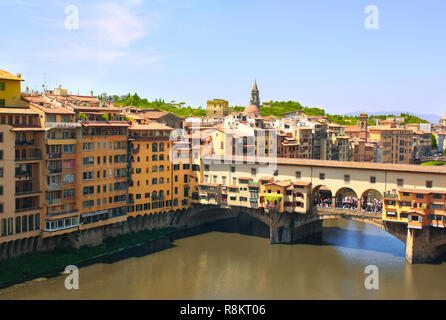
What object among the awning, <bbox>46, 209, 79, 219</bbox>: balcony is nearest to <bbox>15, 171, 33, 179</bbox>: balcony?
<bbox>46, 209, 79, 219</bbox>: balcony

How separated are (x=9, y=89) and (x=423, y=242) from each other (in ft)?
129

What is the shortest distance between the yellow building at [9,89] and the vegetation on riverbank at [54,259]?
13378mm

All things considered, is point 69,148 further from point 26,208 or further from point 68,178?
point 26,208

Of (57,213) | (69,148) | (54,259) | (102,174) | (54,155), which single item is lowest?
(54,259)

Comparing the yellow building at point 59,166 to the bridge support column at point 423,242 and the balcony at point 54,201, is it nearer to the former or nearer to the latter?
the balcony at point 54,201

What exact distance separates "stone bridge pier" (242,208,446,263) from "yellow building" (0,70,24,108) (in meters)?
25.9

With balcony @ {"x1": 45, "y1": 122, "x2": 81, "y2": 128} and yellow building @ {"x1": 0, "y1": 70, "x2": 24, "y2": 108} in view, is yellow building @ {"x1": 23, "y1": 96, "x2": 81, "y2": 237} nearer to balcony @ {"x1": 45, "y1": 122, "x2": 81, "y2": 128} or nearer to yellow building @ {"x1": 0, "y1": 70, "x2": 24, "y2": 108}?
balcony @ {"x1": 45, "y1": 122, "x2": 81, "y2": 128}

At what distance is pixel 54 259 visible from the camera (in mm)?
42625

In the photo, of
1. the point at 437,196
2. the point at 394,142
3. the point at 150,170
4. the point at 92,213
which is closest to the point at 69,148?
the point at 92,213

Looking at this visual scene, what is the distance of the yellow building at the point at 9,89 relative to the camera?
4269 cm

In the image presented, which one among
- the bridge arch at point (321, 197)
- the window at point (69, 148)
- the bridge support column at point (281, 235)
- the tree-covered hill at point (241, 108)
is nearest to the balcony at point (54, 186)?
the window at point (69, 148)

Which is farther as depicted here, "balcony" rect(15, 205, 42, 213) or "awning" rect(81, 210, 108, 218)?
"awning" rect(81, 210, 108, 218)

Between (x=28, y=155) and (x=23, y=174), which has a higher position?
(x=28, y=155)

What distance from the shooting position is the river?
124ft
